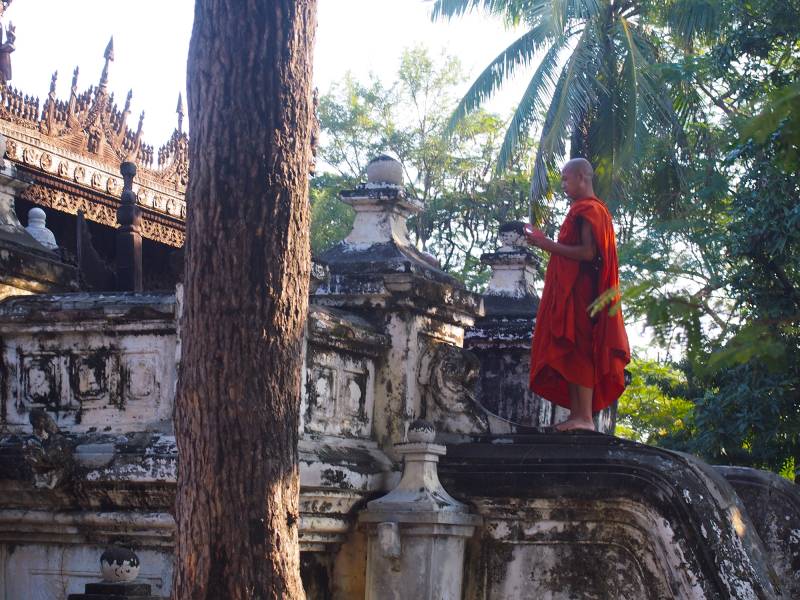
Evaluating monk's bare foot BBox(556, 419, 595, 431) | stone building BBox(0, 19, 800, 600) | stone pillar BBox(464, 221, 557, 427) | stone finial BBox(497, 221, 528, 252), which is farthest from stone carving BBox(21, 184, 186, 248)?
monk's bare foot BBox(556, 419, 595, 431)

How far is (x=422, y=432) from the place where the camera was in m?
6.04

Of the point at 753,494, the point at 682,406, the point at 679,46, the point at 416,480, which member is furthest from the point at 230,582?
the point at 679,46

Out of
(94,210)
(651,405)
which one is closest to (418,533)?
(94,210)

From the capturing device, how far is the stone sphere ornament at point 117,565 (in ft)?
17.0

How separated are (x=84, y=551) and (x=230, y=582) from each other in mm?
1771

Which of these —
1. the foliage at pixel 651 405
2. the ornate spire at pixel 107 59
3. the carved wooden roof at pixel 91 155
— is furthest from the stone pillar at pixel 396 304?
the foliage at pixel 651 405

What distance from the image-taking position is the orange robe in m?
6.38

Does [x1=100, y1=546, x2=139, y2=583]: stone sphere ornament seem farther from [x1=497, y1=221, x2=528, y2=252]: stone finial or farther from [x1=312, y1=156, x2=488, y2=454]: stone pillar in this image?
[x1=497, y1=221, x2=528, y2=252]: stone finial

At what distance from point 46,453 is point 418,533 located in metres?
1.68

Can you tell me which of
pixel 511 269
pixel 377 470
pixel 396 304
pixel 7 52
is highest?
pixel 7 52

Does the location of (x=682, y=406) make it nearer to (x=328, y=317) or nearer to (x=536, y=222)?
(x=536, y=222)

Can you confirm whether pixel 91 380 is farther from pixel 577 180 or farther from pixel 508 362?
pixel 508 362

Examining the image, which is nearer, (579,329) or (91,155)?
(579,329)

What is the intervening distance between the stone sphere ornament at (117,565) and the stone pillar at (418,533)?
48.6 inches
